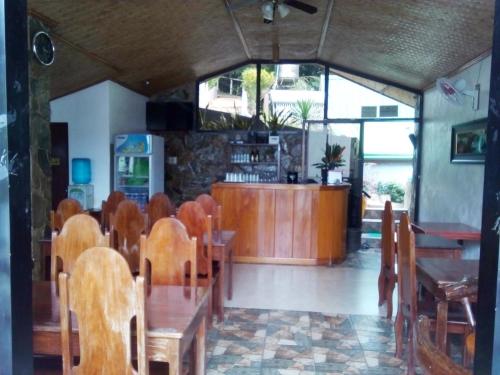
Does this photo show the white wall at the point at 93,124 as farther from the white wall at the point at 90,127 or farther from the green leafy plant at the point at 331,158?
the green leafy plant at the point at 331,158

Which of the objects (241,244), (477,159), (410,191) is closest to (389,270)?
(477,159)

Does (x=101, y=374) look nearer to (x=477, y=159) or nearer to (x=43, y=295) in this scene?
(x=43, y=295)

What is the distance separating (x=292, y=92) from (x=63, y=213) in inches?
195

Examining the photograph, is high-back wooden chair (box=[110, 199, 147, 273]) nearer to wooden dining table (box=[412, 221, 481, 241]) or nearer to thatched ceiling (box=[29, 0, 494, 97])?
thatched ceiling (box=[29, 0, 494, 97])

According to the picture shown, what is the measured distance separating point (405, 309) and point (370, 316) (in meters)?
0.87

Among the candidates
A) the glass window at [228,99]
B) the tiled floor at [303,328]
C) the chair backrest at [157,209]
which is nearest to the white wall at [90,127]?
the chair backrest at [157,209]

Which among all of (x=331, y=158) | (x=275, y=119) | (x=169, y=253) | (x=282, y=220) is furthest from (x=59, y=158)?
(x=169, y=253)

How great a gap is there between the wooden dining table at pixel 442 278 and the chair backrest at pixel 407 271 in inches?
3.4

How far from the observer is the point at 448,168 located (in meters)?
5.15

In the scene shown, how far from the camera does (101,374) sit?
1.42m

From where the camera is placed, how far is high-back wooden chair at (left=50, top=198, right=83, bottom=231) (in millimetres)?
3411

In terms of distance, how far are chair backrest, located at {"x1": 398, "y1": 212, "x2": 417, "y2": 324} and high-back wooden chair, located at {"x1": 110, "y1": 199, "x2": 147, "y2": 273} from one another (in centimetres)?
191

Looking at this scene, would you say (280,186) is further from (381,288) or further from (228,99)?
(228,99)

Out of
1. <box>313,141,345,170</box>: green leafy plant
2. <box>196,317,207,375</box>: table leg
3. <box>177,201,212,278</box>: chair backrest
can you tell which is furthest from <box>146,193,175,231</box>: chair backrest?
<box>313,141,345,170</box>: green leafy plant
